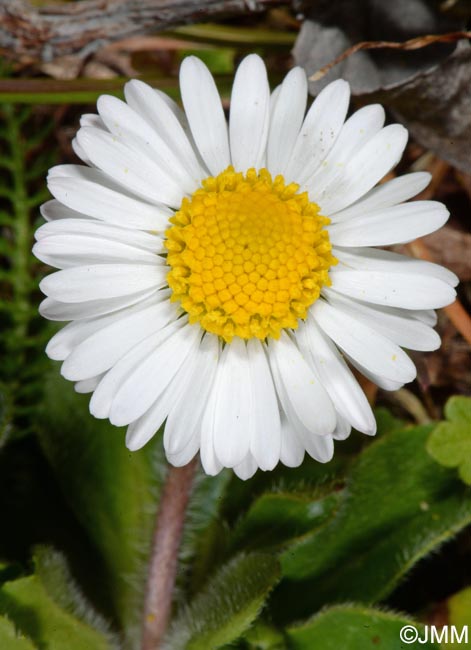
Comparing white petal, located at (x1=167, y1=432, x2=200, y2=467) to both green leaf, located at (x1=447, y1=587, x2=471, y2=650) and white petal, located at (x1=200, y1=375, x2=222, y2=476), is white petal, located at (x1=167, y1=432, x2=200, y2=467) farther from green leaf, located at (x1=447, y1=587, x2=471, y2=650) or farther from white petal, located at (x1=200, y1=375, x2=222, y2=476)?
green leaf, located at (x1=447, y1=587, x2=471, y2=650)

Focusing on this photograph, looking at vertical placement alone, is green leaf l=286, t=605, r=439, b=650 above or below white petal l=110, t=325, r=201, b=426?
below

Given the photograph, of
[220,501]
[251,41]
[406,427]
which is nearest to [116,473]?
[220,501]

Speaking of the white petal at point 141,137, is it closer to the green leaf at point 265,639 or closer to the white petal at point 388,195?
the white petal at point 388,195

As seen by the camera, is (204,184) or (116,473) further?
(116,473)

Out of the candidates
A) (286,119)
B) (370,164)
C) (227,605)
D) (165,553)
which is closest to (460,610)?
(227,605)

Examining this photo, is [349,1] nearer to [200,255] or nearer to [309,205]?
[309,205]

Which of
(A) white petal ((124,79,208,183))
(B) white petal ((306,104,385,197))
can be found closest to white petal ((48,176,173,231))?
(A) white petal ((124,79,208,183))

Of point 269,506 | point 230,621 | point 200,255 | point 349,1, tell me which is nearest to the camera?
point 200,255
